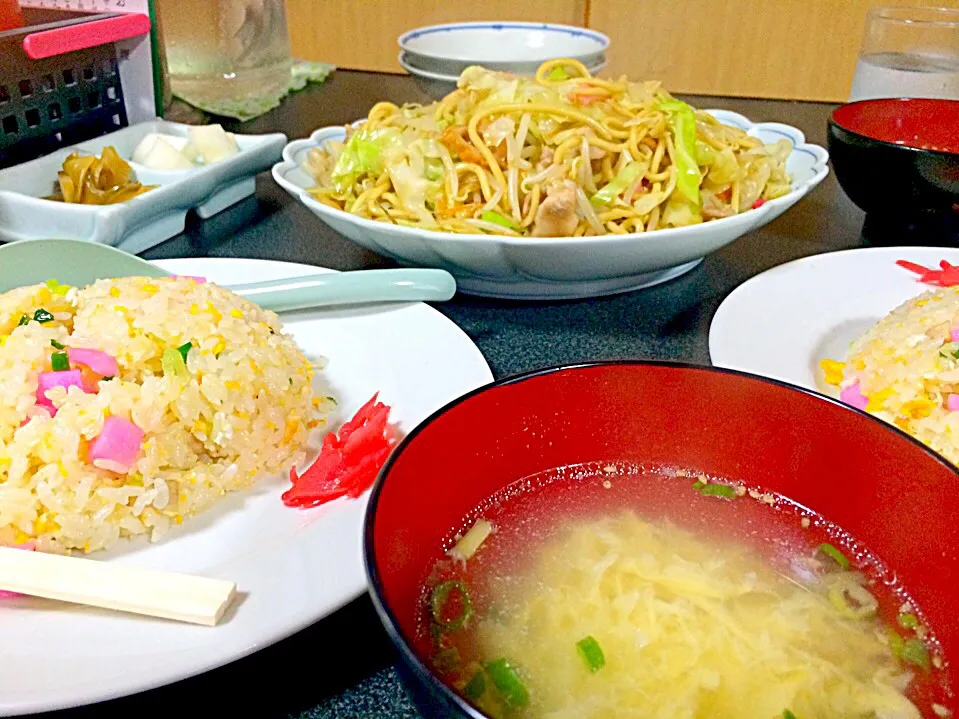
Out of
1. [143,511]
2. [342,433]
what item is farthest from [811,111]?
[143,511]

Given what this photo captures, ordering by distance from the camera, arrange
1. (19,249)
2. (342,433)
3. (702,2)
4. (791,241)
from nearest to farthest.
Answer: (342,433)
(19,249)
(791,241)
(702,2)

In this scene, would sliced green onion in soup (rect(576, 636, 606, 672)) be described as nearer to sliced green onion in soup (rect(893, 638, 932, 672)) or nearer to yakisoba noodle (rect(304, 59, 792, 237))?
sliced green onion in soup (rect(893, 638, 932, 672))

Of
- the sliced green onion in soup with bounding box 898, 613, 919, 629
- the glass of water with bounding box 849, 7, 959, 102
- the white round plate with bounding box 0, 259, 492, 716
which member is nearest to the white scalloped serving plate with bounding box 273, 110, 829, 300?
the white round plate with bounding box 0, 259, 492, 716

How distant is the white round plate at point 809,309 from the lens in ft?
3.17

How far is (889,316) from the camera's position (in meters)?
1.08

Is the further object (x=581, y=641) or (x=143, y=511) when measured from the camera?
(x=143, y=511)

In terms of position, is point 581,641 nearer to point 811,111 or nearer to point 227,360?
point 227,360

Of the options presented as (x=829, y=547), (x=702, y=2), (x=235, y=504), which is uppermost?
(x=702, y=2)

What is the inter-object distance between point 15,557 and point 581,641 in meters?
0.46

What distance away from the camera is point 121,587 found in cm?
63

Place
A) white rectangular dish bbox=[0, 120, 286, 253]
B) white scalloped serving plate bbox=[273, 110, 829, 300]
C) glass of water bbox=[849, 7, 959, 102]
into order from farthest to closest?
glass of water bbox=[849, 7, 959, 102], white rectangular dish bbox=[0, 120, 286, 253], white scalloped serving plate bbox=[273, 110, 829, 300]

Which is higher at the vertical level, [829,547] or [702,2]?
[702,2]

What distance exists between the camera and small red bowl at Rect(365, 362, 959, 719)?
55 cm

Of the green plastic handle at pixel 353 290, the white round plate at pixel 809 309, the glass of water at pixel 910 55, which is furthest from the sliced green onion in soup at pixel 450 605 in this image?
the glass of water at pixel 910 55
